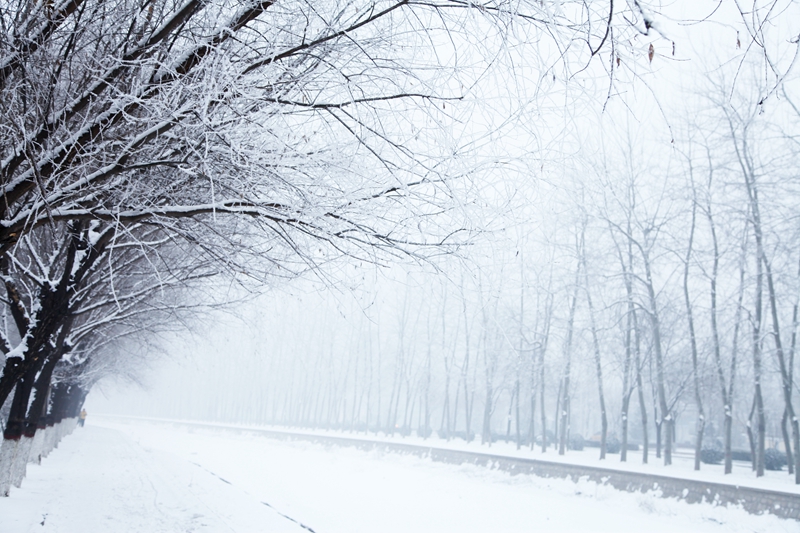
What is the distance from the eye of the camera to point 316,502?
1328cm

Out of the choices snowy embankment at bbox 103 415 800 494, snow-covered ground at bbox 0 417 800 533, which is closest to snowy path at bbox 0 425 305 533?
snow-covered ground at bbox 0 417 800 533

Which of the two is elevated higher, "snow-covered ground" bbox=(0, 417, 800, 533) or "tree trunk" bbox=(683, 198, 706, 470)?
"tree trunk" bbox=(683, 198, 706, 470)

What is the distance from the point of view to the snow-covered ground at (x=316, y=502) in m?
9.43

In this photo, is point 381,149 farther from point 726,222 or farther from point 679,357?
point 679,357

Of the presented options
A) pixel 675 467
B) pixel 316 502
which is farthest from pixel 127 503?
pixel 675 467

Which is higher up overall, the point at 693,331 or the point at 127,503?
the point at 693,331

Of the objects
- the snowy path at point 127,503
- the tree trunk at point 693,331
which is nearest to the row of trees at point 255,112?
the snowy path at point 127,503

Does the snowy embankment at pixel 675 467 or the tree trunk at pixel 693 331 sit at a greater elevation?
the tree trunk at pixel 693 331

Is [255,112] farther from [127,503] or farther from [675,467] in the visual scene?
[675,467]

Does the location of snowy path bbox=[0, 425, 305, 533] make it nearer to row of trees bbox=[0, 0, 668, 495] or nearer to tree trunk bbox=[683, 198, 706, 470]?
row of trees bbox=[0, 0, 668, 495]

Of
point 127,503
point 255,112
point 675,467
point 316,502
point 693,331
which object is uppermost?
point 693,331

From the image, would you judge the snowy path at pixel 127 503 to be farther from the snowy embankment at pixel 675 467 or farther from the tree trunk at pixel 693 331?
the tree trunk at pixel 693 331

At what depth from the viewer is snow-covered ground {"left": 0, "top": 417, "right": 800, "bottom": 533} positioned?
9.43 meters

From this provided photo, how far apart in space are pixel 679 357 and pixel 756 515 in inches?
613
